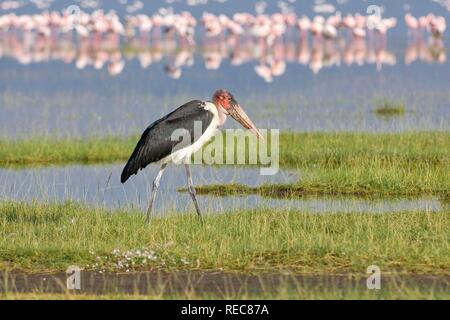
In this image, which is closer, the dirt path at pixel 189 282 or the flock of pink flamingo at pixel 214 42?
the dirt path at pixel 189 282

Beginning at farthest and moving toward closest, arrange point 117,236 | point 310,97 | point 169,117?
point 310,97 → point 169,117 → point 117,236

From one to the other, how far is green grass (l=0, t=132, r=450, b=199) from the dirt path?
5.80 metres

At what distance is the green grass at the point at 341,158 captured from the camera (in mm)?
17234

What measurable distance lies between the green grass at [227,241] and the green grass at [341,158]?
2.37 meters

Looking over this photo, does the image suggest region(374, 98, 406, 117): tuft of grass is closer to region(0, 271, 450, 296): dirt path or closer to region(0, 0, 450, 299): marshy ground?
region(0, 0, 450, 299): marshy ground

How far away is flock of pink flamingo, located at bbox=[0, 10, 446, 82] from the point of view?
50938 mm

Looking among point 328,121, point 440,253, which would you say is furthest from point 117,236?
point 328,121

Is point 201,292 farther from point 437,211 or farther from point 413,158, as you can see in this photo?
point 413,158

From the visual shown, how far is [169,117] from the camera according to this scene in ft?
47.8

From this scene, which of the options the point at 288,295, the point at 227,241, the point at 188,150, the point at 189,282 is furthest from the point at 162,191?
the point at 288,295

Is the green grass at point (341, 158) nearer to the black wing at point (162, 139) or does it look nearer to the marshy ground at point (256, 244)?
the marshy ground at point (256, 244)

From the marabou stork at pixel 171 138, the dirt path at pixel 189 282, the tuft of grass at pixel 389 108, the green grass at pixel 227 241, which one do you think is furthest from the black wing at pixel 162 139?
the tuft of grass at pixel 389 108

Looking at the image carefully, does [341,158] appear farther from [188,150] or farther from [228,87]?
[228,87]
